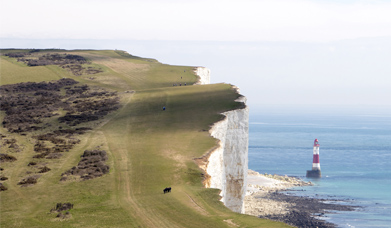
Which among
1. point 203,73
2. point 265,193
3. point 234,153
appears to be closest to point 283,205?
point 265,193

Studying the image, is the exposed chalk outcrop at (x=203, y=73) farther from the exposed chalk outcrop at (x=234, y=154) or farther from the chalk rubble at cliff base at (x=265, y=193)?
the exposed chalk outcrop at (x=234, y=154)

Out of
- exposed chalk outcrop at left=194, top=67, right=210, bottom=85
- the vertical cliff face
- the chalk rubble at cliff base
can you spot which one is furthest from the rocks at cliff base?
exposed chalk outcrop at left=194, top=67, right=210, bottom=85

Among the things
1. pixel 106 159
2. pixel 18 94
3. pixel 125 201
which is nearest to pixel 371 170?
pixel 18 94

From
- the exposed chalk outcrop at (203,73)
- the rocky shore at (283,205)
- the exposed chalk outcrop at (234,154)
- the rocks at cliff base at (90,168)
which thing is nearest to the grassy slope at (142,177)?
the rocks at cliff base at (90,168)

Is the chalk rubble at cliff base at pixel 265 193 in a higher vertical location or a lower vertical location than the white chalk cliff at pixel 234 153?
lower

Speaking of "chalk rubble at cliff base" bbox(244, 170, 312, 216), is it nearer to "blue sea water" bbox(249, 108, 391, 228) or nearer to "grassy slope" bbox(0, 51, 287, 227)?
"blue sea water" bbox(249, 108, 391, 228)

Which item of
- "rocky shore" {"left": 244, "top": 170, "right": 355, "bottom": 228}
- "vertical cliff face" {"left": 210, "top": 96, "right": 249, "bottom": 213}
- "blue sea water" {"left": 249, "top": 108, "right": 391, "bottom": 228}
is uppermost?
"vertical cliff face" {"left": 210, "top": 96, "right": 249, "bottom": 213}
